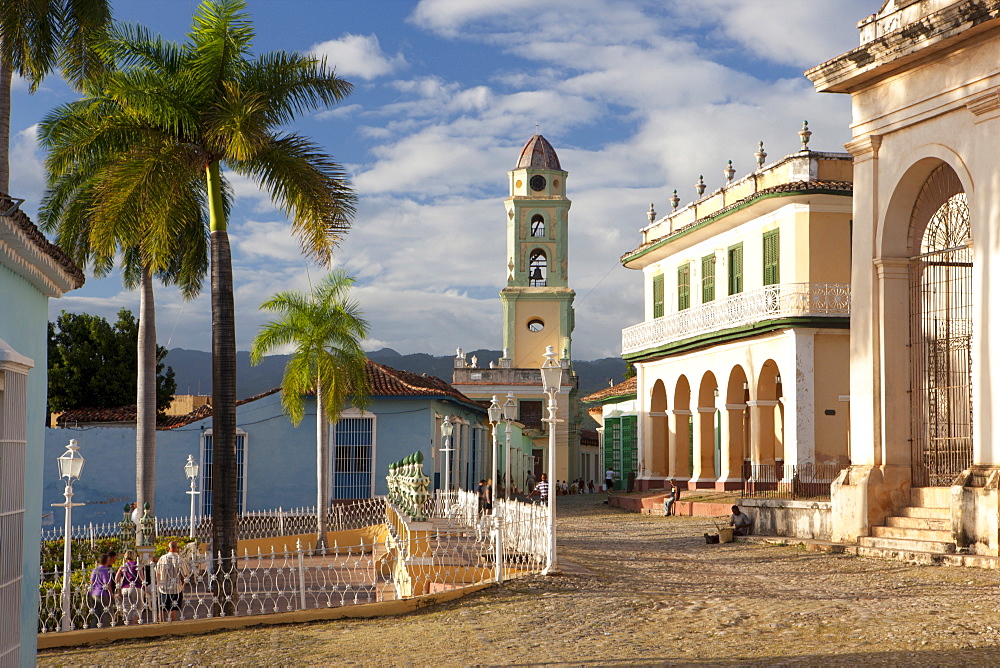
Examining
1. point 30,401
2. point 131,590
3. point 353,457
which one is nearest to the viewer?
point 30,401

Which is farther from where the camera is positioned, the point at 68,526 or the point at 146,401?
the point at 146,401

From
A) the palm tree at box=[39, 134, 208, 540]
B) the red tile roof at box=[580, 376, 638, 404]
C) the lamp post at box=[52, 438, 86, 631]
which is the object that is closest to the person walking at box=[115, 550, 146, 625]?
the lamp post at box=[52, 438, 86, 631]

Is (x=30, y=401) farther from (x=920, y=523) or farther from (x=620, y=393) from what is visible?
(x=620, y=393)

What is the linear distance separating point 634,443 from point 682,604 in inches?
1019

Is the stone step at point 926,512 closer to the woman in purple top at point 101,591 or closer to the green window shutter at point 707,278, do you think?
the woman in purple top at point 101,591

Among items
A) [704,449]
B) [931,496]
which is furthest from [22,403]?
[704,449]

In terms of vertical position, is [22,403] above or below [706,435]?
above

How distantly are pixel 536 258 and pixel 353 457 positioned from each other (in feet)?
93.3

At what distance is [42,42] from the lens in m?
20.7

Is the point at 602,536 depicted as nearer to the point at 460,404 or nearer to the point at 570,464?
the point at 460,404

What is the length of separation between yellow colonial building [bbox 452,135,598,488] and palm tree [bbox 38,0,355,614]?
130 feet

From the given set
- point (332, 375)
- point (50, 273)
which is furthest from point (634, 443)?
point (50, 273)

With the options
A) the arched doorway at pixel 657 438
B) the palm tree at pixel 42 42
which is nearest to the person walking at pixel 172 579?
the palm tree at pixel 42 42

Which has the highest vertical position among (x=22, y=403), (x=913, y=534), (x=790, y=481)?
(x=22, y=403)
